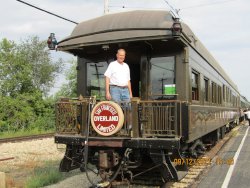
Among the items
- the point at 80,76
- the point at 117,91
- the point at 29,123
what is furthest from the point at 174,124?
the point at 29,123

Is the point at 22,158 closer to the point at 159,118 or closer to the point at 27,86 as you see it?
the point at 159,118

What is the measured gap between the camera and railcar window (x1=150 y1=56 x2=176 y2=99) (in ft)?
25.4

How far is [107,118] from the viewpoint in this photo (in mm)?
6754

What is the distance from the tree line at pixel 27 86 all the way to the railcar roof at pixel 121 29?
2421 cm

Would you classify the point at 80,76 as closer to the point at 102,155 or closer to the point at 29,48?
the point at 102,155

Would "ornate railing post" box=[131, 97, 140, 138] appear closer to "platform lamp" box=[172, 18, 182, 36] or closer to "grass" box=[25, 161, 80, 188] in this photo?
"platform lamp" box=[172, 18, 182, 36]

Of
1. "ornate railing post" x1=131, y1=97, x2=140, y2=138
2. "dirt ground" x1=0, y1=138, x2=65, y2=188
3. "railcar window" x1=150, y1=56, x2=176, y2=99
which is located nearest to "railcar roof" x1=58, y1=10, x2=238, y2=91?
"railcar window" x1=150, y1=56, x2=176, y2=99

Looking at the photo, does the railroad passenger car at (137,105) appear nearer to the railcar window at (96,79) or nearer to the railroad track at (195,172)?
the railcar window at (96,79)

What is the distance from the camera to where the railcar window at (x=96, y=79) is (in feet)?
27.5

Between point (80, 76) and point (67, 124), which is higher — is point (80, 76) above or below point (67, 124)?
above

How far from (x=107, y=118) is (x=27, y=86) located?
34373 millimetres

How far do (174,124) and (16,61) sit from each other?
33.6 m

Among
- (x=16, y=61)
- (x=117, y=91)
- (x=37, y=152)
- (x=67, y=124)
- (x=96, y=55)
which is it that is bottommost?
(x=37, y=152)

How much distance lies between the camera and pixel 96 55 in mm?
8414
